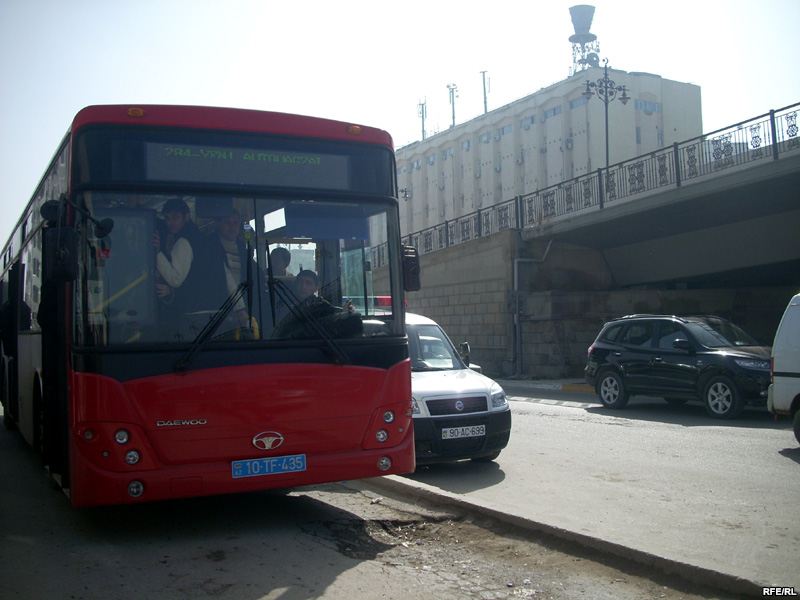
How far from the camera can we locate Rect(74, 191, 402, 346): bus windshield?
20.0ft

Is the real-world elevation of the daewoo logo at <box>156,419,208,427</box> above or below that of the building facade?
below

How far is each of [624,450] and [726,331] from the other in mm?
5779

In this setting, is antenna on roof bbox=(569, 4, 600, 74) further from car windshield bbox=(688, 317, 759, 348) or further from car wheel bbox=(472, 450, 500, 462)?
car wheel bbox=(472, 450, 500, 462)

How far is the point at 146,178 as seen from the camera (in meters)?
6.28

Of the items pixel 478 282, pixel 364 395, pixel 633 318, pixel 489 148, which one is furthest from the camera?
pixel 489 148

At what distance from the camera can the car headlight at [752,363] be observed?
Answer: 13.7m

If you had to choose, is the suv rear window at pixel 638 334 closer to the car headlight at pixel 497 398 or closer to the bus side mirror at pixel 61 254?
the car headlight at pixel 497 398

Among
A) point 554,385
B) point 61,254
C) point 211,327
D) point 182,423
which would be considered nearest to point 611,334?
point 554,385

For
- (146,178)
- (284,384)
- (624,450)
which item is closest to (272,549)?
(284,384)

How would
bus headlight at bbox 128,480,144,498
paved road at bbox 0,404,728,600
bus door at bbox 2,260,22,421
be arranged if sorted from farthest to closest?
bus door at bbox 2,260,22,421 → bus headlight at bbox 128,480,144,498 → paved road at bbox 0,404,728,600

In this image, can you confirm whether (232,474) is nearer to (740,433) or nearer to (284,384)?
(284,384)

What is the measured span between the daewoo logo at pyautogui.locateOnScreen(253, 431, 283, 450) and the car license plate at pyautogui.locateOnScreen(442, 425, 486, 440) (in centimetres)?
317

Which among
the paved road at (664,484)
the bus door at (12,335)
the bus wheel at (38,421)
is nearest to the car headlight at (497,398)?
the paved road at (664,484)

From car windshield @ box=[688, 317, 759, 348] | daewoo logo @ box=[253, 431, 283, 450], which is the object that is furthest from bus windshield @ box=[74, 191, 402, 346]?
car windshield @ box=[688, 317, 759, 348]
